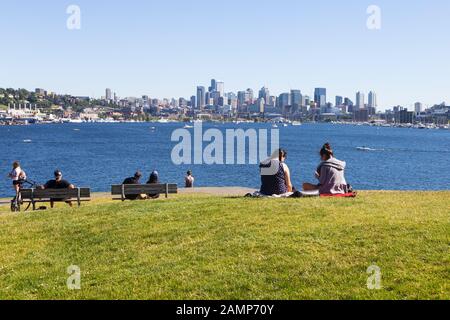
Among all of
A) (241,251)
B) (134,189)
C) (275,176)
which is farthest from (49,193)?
(241,251)

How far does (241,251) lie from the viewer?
890 cm

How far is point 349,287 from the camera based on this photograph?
23.5 feet

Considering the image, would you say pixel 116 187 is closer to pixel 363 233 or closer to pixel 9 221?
pixel 9 221

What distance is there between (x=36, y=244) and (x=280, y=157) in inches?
237

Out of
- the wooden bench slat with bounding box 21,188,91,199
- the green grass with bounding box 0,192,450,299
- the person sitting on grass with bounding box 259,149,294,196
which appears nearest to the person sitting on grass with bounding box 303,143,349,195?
the person sitting on grass with bounding box 259,149,294,196

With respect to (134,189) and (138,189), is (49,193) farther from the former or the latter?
(138,189)

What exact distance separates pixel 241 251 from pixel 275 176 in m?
5.21

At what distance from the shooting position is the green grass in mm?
7379

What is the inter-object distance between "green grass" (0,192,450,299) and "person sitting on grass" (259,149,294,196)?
1.22 metres

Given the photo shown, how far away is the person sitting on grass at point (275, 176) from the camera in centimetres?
1390

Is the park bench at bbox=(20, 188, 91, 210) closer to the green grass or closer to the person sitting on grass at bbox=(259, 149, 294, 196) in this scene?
the green grass

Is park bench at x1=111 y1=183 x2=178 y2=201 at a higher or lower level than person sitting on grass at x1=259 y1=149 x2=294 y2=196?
lower

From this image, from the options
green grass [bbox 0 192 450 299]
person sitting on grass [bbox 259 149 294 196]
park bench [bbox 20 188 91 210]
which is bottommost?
park bench [bbox 20 188 91 210]

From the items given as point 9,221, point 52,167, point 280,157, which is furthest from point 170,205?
point 52,167
